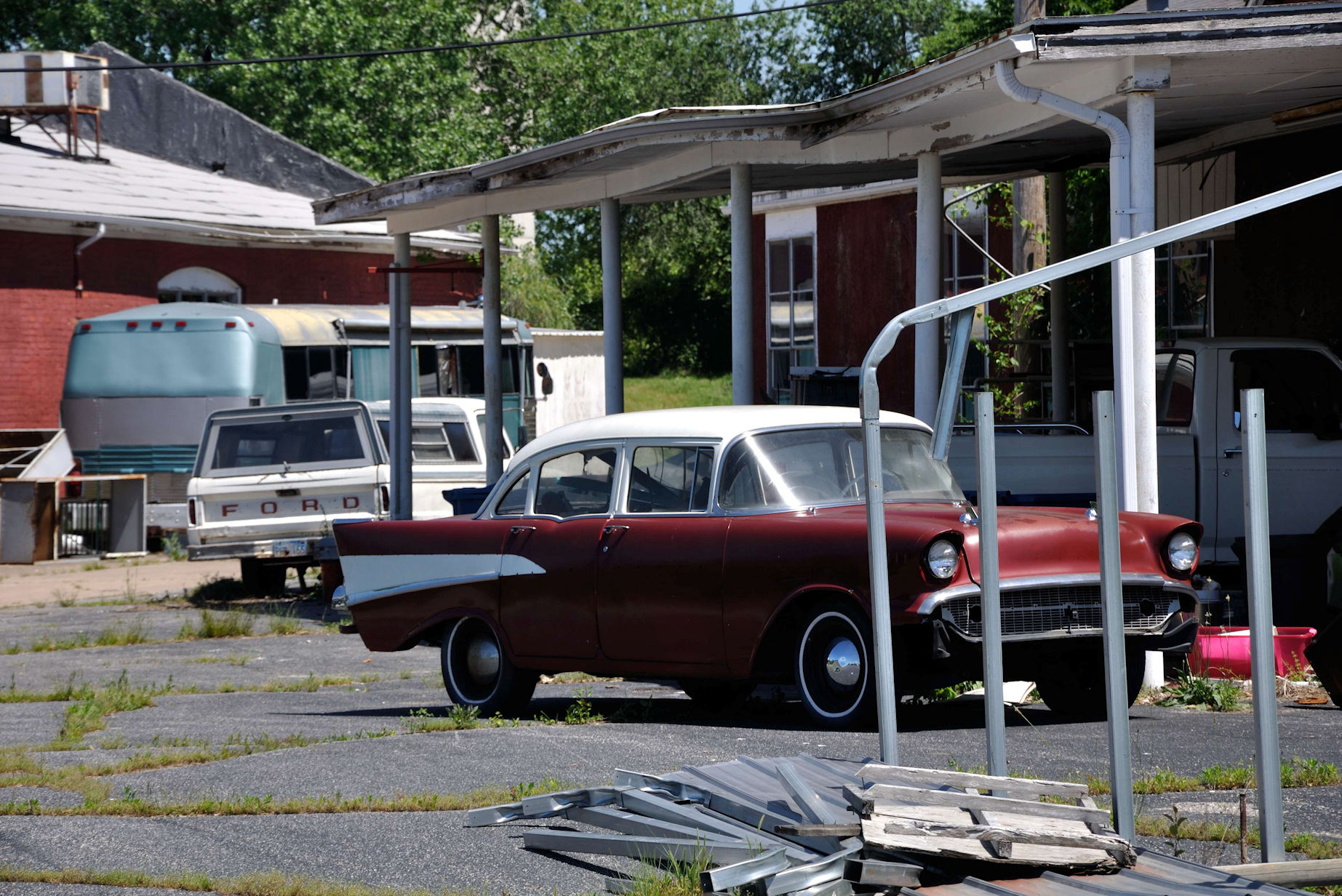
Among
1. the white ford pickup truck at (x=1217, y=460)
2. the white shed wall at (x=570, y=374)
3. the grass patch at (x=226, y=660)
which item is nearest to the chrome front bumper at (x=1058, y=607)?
the white ford pickup truck at (x=1217, y=460)

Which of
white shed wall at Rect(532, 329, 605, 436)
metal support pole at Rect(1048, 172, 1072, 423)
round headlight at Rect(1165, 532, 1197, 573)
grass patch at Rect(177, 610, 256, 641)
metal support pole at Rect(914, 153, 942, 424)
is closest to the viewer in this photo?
round headlight at Rect(1165, 532, 1197, 573)

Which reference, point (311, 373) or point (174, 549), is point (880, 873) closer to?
point (311, 373)

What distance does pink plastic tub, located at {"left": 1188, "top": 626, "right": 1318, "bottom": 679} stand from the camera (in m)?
9.38

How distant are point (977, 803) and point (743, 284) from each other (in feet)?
26.7

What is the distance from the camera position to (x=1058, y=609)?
7.86 m

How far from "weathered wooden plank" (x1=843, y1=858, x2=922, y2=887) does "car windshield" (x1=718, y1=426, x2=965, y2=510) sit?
396 centimetres

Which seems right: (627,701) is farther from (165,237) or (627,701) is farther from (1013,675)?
(165,237)

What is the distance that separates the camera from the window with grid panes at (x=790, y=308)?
81.8 ft

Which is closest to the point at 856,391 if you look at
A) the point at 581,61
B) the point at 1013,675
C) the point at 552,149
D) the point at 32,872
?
the point at 552,149

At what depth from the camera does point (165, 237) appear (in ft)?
83.6

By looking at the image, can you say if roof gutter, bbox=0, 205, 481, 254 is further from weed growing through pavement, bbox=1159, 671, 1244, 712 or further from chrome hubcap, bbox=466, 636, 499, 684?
weed growing through pavement, bbox=1159, 671, 1244, 712

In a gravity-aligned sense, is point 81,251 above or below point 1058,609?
above

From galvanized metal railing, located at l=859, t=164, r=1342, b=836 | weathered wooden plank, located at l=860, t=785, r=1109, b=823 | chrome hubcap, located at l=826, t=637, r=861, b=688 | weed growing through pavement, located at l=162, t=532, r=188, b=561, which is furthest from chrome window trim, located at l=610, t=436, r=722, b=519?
weed growing through pavement, located at l=162, t=532, r=188, b=561

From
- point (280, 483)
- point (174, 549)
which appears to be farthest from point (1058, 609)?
point (174, 549)
